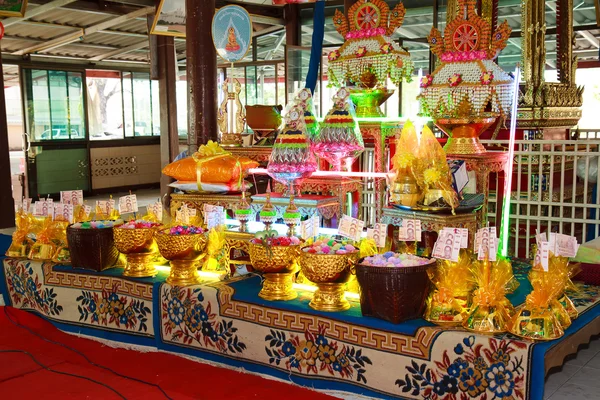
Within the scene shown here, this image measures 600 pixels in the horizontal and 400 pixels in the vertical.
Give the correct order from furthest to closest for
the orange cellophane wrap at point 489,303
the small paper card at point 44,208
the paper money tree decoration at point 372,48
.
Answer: the paper money tree decoration at point 372,48, the small paper card at point 44,208, the orange cellophane wrap at point 489,303

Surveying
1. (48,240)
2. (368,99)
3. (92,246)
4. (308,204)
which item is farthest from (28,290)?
(368,99)

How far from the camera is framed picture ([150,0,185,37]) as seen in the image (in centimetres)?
595

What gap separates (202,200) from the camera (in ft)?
11.0

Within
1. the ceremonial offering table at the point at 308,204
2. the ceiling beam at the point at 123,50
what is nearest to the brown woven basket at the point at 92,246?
the ceremonial offering table at the point at 308,204

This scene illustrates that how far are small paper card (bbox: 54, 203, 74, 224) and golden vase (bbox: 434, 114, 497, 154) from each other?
202 cm

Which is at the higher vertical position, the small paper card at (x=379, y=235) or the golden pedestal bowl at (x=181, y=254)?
the small paper card at (x=379, y=235)

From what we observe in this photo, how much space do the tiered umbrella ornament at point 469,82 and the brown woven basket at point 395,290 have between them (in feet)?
4.12

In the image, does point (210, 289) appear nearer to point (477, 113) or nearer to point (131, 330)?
point (131, 330)

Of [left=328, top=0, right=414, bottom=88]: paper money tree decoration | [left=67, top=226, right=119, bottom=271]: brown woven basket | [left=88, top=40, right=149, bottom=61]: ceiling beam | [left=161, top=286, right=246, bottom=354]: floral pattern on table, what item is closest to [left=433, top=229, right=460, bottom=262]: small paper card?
[left=161, top=286, right=246, bottom=354]: floral pattern on table

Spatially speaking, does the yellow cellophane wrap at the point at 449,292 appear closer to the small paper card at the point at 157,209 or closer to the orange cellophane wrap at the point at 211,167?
the orange cellophane wrap at the point at 211,167

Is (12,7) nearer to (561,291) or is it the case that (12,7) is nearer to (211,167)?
(211,167)

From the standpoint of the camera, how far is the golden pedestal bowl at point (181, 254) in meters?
2.75

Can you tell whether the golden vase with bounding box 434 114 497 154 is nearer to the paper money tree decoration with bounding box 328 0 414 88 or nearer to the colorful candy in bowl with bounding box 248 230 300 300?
the paper money tree decoration with bounding box 328 0 414 88

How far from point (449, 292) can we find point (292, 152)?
1.12 meters
